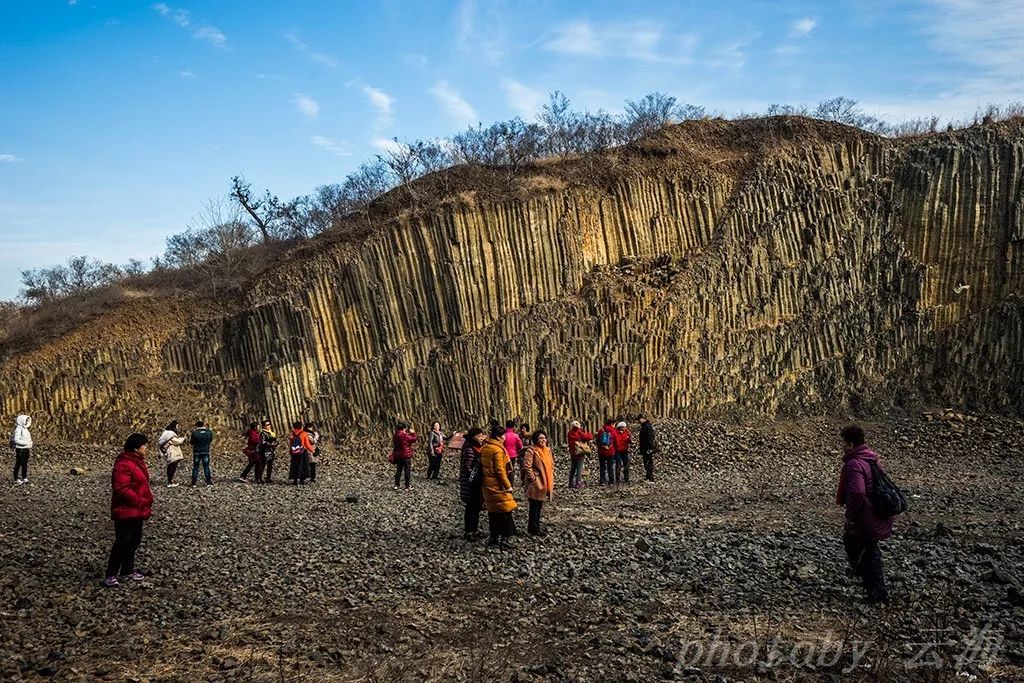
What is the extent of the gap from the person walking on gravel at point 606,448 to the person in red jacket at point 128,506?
11.4 metres

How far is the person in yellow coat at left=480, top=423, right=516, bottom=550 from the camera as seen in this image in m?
10.8

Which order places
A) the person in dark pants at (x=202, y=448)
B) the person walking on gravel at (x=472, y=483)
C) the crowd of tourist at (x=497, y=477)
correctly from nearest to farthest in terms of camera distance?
the crowd of tourist at (x=497, y=477) → the person walking on gravel at (x=472, y=483) → the person in dark pants at (x=202, y=448)

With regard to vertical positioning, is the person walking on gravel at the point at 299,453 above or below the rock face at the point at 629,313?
below

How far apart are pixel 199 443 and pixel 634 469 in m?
11.5

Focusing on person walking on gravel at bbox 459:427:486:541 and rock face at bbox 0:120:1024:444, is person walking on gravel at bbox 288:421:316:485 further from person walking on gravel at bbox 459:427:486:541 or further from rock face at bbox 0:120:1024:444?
person walking on gravel at bbox 459:427:486:541

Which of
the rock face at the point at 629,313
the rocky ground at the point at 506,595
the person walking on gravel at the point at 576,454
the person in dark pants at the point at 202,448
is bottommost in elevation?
the rocky ground at the point at 506,595

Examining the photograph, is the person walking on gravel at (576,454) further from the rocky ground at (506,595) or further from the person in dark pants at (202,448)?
the person in dark pants at (202,448)

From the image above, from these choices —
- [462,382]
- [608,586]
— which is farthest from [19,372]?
[608,586]

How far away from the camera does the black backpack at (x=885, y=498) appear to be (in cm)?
826

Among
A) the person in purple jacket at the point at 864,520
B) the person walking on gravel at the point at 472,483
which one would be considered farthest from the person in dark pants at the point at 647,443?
the person in purple jacket at the point at 864,520

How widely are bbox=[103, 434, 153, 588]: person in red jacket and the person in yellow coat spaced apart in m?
4.28

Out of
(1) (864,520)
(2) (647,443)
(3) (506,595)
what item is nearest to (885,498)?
(1) (864,520)

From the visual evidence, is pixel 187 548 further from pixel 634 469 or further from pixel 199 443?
pixel 634 469

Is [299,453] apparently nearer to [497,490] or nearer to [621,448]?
[621,448]
